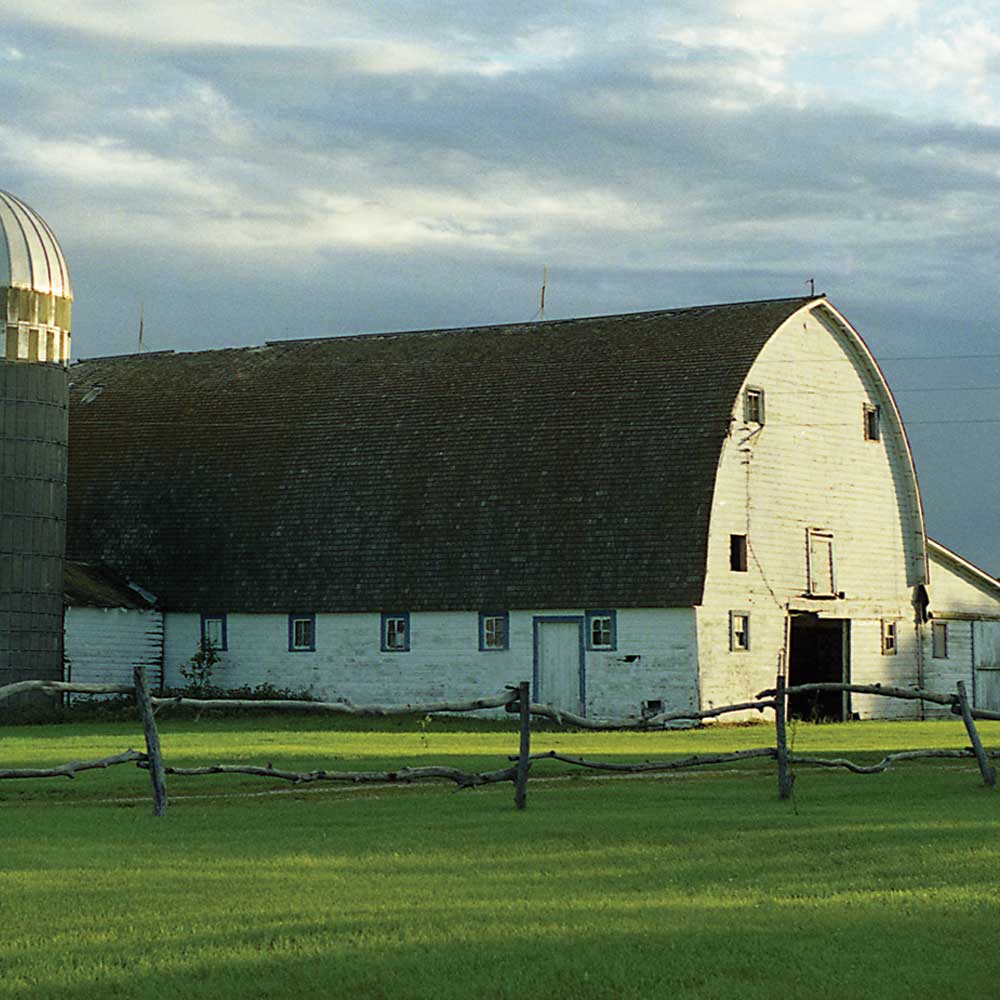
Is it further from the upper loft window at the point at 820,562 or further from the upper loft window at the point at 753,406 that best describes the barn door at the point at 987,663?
the upper loft window at the point at 753,406

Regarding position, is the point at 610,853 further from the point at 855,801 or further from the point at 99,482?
the point at 99,482

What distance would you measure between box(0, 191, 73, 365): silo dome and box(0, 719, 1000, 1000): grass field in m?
22.8

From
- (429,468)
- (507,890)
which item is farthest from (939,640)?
(507,890)

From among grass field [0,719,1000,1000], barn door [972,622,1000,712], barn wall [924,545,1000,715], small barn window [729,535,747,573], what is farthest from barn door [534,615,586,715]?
grass field [0,719,1000,1000]

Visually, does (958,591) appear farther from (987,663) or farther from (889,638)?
(889,638)

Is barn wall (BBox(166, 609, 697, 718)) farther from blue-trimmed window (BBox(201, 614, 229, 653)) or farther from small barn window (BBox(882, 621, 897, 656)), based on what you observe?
small barn window (BBox(882, 621, 897, 656))

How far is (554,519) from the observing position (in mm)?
45562

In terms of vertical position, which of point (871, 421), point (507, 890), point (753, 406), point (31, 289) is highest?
point (31, 289)

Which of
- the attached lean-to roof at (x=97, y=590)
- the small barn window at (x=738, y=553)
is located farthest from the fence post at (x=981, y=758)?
the attached lean-to roof at (x=97, y=590)

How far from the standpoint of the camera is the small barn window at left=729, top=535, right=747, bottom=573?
150 ft

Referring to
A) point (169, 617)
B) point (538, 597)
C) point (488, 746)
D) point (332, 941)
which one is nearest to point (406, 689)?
point (538, 597)

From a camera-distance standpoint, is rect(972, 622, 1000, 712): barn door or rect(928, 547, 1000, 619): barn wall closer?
rect(928, 547, 1000, 619): barn wall

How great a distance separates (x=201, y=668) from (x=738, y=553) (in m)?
14.9

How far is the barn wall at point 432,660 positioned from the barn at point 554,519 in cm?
6
